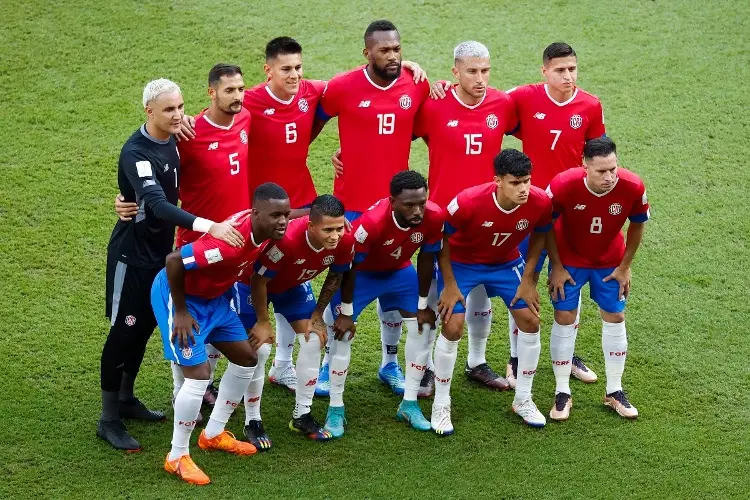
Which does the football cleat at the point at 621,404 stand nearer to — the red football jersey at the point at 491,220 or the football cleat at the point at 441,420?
the football cleat at the point at 441,420

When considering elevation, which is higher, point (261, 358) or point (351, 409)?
point (261, 358)

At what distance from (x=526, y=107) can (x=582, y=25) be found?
17.5ft

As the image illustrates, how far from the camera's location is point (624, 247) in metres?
8.00

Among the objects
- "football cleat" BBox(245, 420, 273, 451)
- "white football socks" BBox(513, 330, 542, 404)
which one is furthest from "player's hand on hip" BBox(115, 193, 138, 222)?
"white football socks" BBox(513, 330, 542, 404)

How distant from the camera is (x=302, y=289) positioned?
7.66 meters

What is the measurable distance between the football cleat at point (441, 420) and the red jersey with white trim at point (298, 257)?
46.4 inches

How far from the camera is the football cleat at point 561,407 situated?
7918 mm

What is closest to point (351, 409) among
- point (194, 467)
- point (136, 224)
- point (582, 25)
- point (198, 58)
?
point (194, 467)

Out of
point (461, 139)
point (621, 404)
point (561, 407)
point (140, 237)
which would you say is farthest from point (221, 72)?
point (621, 404)

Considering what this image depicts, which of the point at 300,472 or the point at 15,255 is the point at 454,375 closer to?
the point at 300,472

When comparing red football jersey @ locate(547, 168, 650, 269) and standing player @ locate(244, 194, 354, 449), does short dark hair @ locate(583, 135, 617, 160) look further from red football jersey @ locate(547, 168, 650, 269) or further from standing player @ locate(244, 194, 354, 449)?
standing player @ locate(244, 194, 354, 449)

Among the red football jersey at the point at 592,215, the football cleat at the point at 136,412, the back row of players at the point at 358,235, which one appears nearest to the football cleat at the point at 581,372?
the back row of players at the point at 358,235

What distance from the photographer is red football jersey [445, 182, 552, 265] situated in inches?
295

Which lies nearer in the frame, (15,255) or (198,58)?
(15,255)
